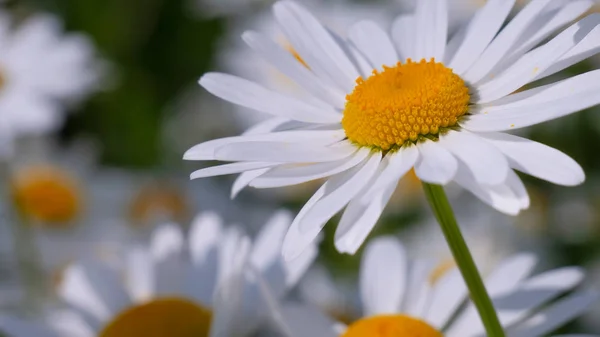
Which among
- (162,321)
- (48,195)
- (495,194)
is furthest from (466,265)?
(48,195)

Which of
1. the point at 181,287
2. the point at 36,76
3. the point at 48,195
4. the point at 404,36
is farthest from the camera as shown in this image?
the point at 48,195

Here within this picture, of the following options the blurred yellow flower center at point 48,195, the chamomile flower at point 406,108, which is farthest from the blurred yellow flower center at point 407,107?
the blurred yellow flower center at point 48,195

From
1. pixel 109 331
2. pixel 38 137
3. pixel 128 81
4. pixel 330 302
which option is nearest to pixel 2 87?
pixel 38 137

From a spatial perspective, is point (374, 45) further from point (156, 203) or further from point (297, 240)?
point (156, 203)

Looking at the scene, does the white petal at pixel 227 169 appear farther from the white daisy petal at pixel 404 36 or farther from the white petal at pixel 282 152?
the white daisy petal at pixel 404 36

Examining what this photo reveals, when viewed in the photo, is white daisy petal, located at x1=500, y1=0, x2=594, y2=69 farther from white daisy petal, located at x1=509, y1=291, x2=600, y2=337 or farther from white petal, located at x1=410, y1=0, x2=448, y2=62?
white daisy petal, located at x1=509, y1=291, x2=600, y2=337

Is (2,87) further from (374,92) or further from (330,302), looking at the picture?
(374,92)

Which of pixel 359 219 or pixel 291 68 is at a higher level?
pixel 291 68

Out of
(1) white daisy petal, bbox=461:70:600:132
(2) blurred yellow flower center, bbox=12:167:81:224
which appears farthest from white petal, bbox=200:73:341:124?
(2) blurred yellow flower center, bbox=12:167:81:224
